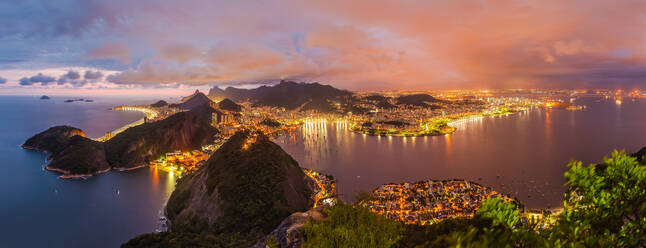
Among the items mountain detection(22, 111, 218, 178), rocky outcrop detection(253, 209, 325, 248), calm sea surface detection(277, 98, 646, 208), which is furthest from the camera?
mountain detection(22, 111, 218, 178)

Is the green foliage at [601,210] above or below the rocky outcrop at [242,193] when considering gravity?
above

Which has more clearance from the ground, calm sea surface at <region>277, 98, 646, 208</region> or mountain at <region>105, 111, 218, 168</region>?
mountain at <region>105, 111, 218, 168</region>

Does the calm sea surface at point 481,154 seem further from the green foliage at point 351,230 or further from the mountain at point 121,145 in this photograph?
the mountain at point 121,145

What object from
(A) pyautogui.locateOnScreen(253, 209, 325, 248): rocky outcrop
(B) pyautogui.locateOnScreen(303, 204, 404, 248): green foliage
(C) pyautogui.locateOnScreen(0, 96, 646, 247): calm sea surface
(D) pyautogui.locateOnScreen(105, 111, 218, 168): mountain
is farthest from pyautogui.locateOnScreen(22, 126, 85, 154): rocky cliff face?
(B) pyautogui.locateOnScreen(303, 204, 404, 248): green foliage

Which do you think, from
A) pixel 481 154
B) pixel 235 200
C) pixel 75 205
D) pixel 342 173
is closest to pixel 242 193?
pixel 235 200

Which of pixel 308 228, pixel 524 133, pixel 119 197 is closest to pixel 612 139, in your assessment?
pixel 524 133

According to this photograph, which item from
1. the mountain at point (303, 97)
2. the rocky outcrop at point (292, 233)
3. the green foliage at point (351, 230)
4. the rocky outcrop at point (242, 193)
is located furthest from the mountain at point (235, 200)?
the mountain at point (303, 97)

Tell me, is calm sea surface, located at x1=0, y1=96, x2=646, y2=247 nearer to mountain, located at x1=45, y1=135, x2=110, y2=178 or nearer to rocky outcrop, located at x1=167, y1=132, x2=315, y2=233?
mountain, located at x1=45, y1=135, x2=110, y2=178
